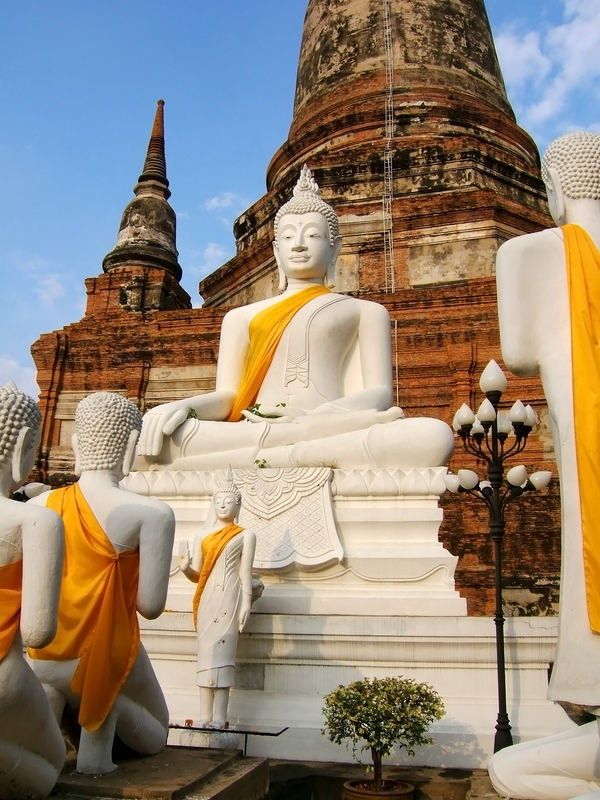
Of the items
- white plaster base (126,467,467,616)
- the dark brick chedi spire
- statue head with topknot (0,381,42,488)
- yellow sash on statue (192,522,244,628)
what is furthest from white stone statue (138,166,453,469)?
the dark brick chedi spire

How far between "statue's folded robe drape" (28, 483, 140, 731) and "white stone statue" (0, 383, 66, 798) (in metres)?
0.34

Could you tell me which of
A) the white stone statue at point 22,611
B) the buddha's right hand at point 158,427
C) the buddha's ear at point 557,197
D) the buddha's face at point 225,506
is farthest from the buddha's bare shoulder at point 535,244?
the buddha's right hand at point 158,427

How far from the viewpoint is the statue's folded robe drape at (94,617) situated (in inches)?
108

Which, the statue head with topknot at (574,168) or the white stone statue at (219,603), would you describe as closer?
the statue head with topknot at (574,168)

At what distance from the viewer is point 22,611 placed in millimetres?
2217

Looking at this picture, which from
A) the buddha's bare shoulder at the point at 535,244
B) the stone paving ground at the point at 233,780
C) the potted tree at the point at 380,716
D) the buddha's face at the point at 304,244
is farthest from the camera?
the buddha's face at the point at 304,244

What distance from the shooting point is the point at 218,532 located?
434 centimetres

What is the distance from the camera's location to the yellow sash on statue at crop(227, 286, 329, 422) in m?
Result: 6.74

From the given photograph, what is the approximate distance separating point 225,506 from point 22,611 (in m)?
2.31

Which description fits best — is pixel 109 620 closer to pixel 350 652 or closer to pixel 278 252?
pixel 350 652

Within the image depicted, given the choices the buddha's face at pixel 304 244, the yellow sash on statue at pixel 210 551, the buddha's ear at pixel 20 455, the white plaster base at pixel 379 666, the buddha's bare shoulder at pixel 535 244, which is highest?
the buddha's face at pixel 304 244

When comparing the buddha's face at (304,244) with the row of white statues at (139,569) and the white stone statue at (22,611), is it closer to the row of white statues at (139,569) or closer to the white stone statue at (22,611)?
the row of white statues at (139,569)

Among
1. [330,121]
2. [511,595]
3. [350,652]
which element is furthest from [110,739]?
[330,121]

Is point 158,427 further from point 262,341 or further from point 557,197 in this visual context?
point 557,197
